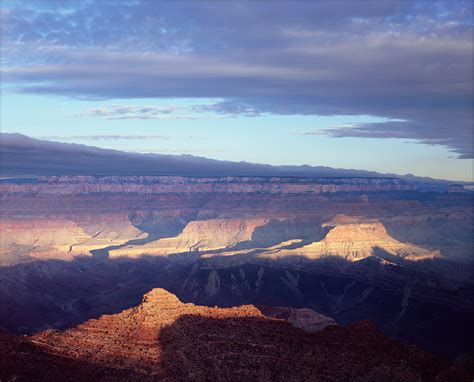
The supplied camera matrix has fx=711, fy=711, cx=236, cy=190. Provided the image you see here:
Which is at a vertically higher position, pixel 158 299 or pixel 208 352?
pixel 158 299

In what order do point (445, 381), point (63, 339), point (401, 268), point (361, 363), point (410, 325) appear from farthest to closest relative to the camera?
point (401, 268) → point (410, 325) → point (63, 339) → point (361, 363) → point (445, 381)

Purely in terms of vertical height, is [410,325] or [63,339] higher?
[63,339]

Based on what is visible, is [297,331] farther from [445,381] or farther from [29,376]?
[29,376]

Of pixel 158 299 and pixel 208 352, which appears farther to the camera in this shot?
pixel 158 299

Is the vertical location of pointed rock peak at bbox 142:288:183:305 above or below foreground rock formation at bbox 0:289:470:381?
above

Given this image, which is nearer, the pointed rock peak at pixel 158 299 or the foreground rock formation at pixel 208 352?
the foreground rock formation at pixel 208 352

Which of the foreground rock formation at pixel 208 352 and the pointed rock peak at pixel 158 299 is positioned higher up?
the pointed rock peak at pixel 158 299

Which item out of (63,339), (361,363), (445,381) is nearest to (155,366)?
(63,339)

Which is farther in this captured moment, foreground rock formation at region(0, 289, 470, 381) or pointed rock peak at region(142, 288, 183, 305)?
pointed rock peak at region(142, 288, 183, 305)
